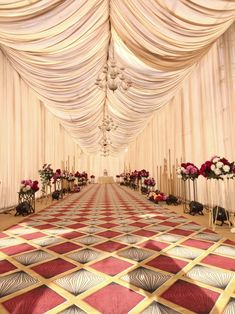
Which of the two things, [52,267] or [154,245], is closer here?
[52,267]

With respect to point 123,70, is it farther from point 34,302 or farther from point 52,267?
point 34,302

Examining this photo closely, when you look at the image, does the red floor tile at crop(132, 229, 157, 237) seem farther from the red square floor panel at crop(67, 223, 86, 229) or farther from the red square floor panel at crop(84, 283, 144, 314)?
the red square floor panel at crop(84, 283, 144, 314)

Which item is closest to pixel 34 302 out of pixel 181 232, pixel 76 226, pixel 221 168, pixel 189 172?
pixel 76 226

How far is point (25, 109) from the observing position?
24.9 ft

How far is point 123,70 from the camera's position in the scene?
18.3ft

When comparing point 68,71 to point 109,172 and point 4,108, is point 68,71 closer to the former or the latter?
point 4,108

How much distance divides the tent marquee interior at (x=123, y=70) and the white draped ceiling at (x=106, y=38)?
0.06 feet

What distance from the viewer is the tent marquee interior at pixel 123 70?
3559mm

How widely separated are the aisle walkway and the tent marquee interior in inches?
108

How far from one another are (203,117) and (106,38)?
10.3 feet

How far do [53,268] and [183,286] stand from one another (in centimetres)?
121

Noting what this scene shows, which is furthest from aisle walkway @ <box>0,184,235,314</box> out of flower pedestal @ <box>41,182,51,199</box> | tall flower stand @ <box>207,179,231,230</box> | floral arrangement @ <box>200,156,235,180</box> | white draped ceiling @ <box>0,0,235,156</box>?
flower pedestal @ <box>41,182,51,199</box>

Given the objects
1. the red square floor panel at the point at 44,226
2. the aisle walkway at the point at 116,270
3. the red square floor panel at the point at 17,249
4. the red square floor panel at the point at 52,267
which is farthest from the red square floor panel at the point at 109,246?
the red square floor panel at the point at 44,226

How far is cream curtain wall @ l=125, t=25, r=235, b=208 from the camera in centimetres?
475
